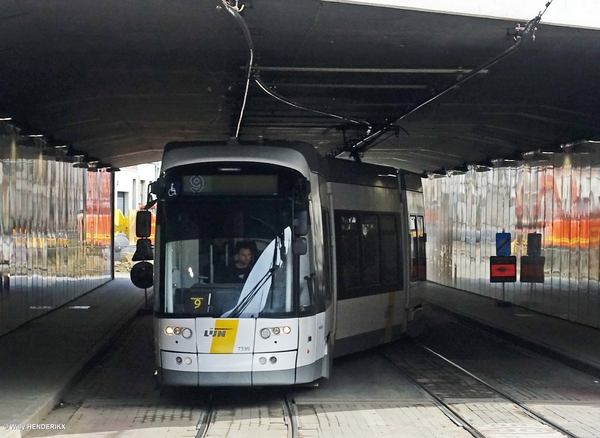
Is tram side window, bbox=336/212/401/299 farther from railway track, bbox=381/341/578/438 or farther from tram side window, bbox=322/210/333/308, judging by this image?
railway track, bbox=381/341/578/438

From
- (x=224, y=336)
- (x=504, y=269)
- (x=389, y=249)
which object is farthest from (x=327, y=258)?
(x=504, y=269)

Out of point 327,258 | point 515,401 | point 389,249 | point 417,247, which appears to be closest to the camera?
point 515,401

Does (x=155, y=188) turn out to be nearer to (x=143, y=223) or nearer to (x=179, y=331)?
(x=143, y=223)

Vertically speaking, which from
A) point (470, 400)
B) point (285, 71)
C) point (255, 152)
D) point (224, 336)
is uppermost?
point (285, 71)

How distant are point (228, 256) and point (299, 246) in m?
0.85

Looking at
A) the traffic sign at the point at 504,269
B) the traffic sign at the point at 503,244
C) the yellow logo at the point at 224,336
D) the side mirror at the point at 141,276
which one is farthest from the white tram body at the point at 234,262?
the traffic sign at the point at 503,244

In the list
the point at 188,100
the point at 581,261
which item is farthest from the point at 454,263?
the point at 188,100

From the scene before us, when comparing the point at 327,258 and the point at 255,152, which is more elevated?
the point at 255,152

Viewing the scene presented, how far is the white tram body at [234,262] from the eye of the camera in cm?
1093

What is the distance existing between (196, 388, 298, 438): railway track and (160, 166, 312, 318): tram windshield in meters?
1.17

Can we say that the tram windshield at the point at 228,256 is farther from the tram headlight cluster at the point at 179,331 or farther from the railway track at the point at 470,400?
the railway track at the point at 470,400

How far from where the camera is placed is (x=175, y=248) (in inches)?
442

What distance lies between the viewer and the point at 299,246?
11.1m

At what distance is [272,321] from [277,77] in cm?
609
